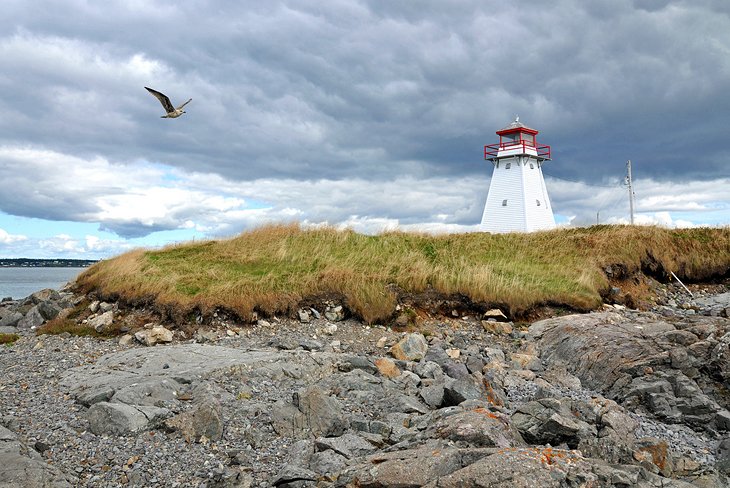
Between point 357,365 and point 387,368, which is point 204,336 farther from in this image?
point 387,368

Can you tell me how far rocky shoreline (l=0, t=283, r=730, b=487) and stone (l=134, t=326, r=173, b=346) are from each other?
10 cm

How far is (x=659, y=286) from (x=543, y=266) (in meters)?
6.52

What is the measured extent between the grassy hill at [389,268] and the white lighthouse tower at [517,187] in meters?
15.7

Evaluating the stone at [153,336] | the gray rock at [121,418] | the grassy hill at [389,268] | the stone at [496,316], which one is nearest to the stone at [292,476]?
the gray rock at [121,418]

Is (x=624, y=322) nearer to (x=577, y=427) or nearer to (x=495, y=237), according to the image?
(x=577, y=427)

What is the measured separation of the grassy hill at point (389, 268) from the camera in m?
20.7

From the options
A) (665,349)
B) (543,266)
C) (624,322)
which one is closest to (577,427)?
(665,349)

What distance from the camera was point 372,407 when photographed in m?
12.1

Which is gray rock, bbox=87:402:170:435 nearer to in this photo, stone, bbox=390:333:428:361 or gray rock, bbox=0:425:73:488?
gray rock, bbox=0:425:73:488

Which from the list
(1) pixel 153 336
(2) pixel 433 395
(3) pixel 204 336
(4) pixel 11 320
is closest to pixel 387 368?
(2) pixel 433 395

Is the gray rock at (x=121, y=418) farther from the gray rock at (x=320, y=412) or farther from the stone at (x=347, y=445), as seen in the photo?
the stone at (x=347, y=445)

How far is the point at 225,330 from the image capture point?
754 inches

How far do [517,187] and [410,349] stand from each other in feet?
111

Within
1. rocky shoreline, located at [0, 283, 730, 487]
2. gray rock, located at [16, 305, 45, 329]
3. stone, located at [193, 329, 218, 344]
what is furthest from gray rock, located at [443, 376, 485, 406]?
gray rock, located at [16, 305, 45, 329]
